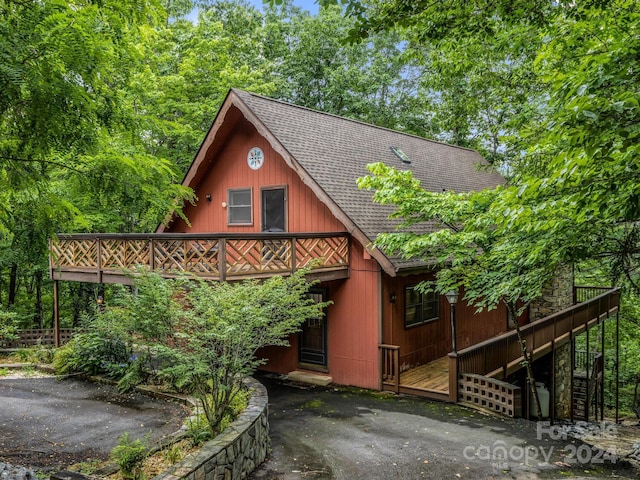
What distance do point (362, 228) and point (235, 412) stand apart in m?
5.08

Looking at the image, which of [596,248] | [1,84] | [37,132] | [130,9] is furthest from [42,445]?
[596,248]

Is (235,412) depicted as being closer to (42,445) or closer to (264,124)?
(42,445)

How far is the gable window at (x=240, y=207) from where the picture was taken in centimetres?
1292

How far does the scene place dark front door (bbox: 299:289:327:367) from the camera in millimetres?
11391

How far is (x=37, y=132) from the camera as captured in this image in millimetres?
3953

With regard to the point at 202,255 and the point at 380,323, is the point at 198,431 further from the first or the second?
the point at 380,323

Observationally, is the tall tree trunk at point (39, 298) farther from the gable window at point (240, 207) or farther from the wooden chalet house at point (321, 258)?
the gable window at point (240, 207)

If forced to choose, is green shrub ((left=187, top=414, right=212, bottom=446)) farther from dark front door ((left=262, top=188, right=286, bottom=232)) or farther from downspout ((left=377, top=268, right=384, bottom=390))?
dark front door ((left=262, top=188, right=286, bottom=232))

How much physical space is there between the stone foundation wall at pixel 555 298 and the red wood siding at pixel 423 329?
7.75 ft

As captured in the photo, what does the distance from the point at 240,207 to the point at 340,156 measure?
3049mm

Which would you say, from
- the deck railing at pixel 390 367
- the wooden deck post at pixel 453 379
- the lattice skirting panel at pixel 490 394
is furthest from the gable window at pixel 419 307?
the lattice skirting panel at pixel 490 394

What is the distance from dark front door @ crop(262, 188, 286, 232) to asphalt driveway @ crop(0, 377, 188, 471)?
5.24m

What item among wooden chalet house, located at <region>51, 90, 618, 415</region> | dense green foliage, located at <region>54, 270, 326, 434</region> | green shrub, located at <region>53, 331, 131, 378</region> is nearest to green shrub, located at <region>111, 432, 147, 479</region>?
dense green foliage, located at <region>54, 270, 326, 434</region>

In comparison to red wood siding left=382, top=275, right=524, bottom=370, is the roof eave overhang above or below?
above
